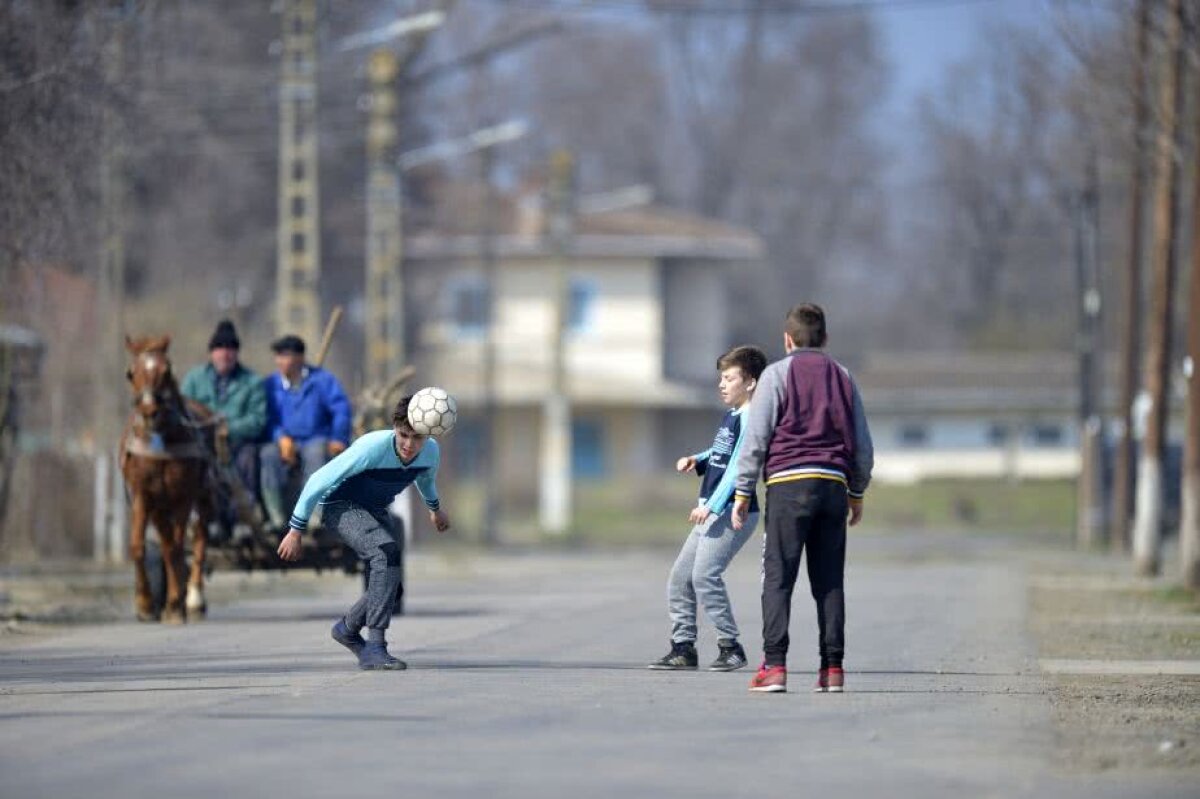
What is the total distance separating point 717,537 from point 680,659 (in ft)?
2.82

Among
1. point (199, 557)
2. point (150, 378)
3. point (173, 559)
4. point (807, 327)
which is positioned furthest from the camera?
point (199, 557)

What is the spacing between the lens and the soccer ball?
13.2 meters

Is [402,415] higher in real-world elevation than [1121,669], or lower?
higher

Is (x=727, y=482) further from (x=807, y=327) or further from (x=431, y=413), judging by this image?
(x=431, y=413)

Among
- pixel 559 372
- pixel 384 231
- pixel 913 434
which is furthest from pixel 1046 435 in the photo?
pixel 384 231

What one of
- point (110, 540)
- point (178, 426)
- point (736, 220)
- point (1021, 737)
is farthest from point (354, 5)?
point (1021, 737)

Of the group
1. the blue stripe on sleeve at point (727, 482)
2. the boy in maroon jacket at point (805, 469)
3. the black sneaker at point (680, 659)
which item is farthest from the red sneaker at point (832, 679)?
the black sneaker at point (680, 659)

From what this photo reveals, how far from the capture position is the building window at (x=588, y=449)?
69188 mm

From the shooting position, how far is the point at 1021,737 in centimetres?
1112

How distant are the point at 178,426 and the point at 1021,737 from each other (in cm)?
875

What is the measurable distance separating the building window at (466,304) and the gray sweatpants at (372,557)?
52.9 metres

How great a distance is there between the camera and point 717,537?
46.8ft

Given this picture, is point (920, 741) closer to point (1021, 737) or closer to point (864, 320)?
point (1021, 737)

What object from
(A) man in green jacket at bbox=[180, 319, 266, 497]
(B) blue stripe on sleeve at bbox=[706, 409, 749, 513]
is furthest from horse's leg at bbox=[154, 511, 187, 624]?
(B) blue stripe on sleeve at bbox=[706, 409, 749, 513]
